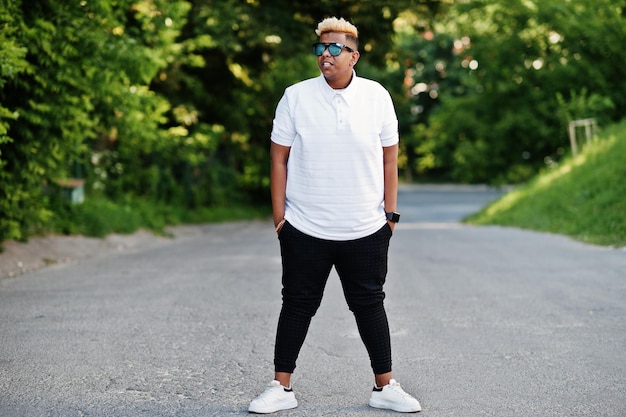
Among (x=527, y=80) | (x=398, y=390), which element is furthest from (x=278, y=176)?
(x=527, y=80)

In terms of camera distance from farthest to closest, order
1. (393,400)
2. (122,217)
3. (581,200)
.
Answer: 1. (581,200)
2. (122,217)
3. (393,400)

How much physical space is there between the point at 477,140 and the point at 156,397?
26444 mm

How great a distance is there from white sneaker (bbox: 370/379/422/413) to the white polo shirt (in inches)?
30.1

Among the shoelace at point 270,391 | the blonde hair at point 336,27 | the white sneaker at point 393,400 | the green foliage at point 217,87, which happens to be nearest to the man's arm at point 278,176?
the blonde hair at point 336,27

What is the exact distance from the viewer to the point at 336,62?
4.31 m

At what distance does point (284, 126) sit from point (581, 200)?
1488 cm

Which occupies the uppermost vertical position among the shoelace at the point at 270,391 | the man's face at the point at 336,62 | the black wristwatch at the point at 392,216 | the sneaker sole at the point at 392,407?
the man's face at the point at 336,62

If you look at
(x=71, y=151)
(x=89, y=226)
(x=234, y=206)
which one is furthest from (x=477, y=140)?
(x=71, y=151)

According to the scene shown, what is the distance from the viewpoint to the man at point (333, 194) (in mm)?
4328

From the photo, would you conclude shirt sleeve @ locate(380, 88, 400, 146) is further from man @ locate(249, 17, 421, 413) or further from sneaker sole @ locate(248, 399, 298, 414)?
sneaker sole @ locate(248, 399, 298, 414)

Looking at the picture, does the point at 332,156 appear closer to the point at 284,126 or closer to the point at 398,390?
the point at 284,126

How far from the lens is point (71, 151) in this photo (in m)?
12.2

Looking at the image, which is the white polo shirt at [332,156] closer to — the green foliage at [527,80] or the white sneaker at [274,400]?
the white sneaker at [274,400]

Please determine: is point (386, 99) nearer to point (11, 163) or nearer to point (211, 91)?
point (11, 163)
